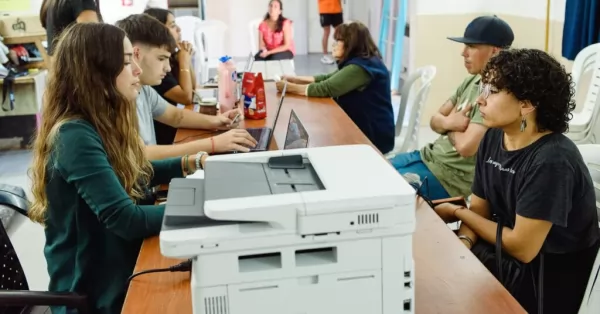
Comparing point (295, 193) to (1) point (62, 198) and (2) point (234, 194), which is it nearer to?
(2) point (234, 194)

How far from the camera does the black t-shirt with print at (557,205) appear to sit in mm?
1584

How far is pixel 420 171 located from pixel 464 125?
0.34m

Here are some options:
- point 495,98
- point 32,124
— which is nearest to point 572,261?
point 495,98

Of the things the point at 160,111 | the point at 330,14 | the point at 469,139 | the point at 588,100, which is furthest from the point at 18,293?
the point at 330,14

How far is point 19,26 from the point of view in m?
4.76

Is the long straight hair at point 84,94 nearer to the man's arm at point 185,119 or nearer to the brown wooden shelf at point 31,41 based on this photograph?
the man's arm at point 185,119

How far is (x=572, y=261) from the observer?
1.71m

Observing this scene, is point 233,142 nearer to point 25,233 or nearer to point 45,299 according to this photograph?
point 45,299

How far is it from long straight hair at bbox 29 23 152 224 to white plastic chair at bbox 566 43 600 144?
2.64 metres

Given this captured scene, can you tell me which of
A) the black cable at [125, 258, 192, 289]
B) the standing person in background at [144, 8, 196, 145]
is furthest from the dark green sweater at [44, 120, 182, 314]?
the standing person in background at [144, 8, 196, 145]

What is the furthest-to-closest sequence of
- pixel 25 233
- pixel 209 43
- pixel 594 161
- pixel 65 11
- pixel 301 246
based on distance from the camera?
pixel 209 43 < pixel 25 233 < pixel 65 11 < pixel 594 161 < pixel 301 246

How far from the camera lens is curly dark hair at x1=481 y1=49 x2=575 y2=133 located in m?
1.67

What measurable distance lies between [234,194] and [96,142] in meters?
0.52

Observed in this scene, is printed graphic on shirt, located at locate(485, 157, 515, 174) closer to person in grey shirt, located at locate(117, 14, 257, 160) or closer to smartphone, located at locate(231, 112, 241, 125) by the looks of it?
person in grey shirt, located at locate(117, 14, 257, 160)
